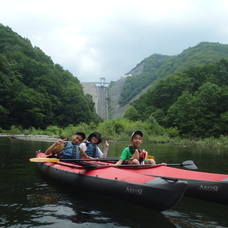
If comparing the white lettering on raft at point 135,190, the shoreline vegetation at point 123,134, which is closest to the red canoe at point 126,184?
the white lettering on raft at point 135,190

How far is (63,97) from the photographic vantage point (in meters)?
58.6

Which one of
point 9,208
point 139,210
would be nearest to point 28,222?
point 9,208

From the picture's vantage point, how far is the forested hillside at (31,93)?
143 feet

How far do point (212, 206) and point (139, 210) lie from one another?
1507 millimetres

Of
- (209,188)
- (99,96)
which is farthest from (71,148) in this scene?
(99,96)

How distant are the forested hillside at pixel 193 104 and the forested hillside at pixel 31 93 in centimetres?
1354

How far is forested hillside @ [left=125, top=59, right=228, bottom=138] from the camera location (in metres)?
35.8

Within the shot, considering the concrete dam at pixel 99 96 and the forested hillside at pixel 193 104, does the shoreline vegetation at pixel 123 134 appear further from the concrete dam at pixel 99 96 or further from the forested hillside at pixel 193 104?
the concrete dam at pixel 99 96

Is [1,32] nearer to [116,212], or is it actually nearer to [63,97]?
[63,97]

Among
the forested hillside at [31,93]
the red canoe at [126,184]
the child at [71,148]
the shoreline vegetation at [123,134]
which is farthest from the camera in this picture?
the forested hillside at [31,93]

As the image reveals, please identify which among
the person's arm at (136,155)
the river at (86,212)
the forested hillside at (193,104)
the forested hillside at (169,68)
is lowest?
the river at (86,212)

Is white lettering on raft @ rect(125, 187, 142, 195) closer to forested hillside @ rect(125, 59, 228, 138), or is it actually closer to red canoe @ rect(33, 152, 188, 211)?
red canoe @ rect(33, 152, 188, 211)

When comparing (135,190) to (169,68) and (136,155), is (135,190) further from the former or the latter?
(169,68)

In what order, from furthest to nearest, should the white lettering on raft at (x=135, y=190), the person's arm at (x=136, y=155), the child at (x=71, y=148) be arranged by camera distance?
the child at (x=71, y=148)
the person's arm at (x=136, y=155)
the white lettering on raft at (x=135, y=190)
